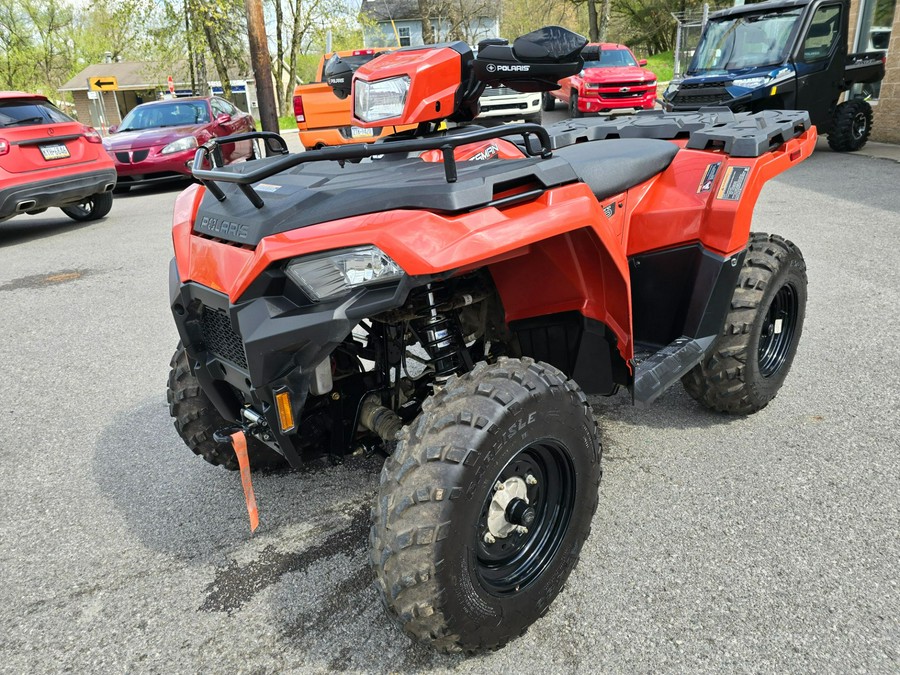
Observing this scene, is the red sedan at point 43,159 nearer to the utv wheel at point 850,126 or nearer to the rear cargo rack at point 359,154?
the rear cargo rack at point 359,154

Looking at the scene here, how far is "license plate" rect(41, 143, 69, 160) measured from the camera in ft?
27.7

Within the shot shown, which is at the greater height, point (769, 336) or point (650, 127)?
point (650, 127)

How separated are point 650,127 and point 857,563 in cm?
200

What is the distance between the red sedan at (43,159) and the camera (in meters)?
8.08

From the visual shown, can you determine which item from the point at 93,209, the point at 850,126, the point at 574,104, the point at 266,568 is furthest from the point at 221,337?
the point at 574,104

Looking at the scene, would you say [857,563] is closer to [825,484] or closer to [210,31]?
[825,484]

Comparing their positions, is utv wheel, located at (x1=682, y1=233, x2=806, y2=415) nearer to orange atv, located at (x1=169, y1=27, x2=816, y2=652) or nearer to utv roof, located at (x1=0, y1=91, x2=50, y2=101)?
orange atv, located at (x1=169, y1=27, x2=816, y2=652)

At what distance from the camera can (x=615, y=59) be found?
1936 cm

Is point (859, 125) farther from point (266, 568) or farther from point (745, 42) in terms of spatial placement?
point (266, 568)

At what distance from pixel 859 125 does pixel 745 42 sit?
8.27 feet

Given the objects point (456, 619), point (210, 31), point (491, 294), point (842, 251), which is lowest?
point (842, 251)

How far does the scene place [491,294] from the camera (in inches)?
98.4

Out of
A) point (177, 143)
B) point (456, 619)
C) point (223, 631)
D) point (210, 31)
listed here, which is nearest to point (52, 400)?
point (223, 631)

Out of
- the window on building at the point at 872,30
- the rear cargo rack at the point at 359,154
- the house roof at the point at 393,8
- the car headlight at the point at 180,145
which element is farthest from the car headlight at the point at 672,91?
the house roof at the point at 393,8
